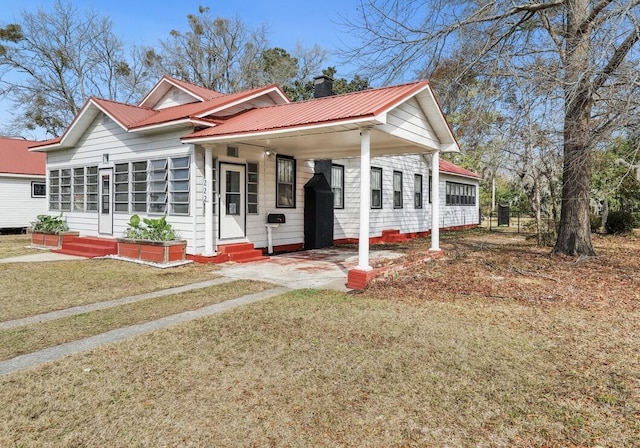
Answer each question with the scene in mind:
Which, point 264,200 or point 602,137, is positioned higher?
point 602,137

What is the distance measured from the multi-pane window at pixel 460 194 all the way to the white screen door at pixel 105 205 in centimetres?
1590

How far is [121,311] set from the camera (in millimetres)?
5512

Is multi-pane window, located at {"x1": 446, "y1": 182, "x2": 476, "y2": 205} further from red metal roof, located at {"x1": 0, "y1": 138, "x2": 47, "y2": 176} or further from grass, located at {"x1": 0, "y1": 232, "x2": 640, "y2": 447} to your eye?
red metal roof, located at {"x1": 0, "y1": 138, "x2": 47, "y2": 176}

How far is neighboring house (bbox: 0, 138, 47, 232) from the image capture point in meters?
18.9

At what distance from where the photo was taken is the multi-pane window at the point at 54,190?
13.6m

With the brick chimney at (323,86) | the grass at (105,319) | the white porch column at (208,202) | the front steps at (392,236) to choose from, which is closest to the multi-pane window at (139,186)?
the white porch column at (208,202)

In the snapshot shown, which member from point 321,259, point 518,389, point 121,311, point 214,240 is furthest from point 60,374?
point 321,259

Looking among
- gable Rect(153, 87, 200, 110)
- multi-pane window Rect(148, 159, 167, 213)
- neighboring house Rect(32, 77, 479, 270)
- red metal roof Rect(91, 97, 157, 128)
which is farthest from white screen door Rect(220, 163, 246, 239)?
gable Rect(153, 87, 200, 110)

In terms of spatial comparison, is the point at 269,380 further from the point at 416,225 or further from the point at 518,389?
the point at 416,225

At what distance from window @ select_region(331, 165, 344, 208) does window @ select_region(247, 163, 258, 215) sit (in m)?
3.96

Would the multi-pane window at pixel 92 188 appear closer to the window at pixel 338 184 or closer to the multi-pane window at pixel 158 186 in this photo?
the multi-pane window at pixel 158 186

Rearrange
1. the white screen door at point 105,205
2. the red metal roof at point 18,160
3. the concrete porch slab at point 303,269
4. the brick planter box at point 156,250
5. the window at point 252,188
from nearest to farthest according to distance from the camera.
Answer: the concrete porch slab at point 303,269 → the brick planter box at point 156,250 → the window at point 252,188 → the white screen door at point 105,205 → the red metal roof at point 18,160

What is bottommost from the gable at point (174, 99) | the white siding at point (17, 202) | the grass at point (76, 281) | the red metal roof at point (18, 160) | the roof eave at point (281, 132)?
the grass at point (76, 281)

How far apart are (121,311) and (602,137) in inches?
344
